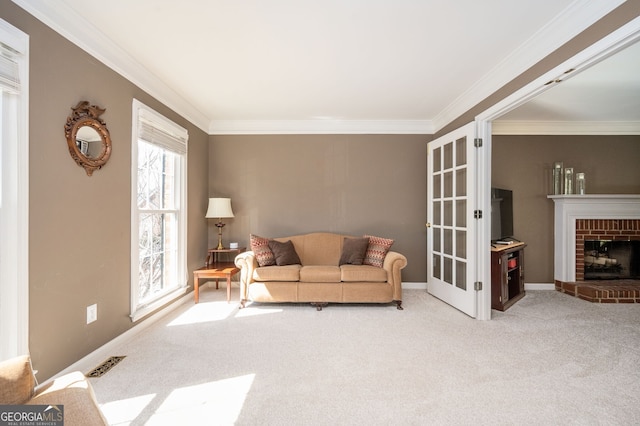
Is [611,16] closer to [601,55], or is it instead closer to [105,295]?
[601,55]

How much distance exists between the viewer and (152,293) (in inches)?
134

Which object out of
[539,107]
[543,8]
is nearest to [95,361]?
[543,8]

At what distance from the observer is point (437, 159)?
4.26 meters

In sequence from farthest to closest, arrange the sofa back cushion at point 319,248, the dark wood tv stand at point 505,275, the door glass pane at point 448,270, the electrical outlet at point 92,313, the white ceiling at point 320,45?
1. the sofa back cushion at point 319,248
2. the door glass pane at point 448,270
3. the dark wood tv stand at point 505,275
4. the electrical outlet at point 92,313
5. the white ceiling at point 320,45

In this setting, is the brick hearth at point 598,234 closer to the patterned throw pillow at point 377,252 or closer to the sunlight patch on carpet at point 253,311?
the patterned throw pillow at point 377,252

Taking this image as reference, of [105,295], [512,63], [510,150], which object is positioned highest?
[512,63]

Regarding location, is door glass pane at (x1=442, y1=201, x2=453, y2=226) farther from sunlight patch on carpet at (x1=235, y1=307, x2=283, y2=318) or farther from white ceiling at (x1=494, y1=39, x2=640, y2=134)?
sunlight patch on carpet at (x1=235, y1=307, x2=283, y2=318)

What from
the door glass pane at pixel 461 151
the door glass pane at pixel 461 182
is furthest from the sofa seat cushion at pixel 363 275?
the door glass pane at pixel 461 151

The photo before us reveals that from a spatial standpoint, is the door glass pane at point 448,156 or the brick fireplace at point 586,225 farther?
the brick fireplace at point 586,225

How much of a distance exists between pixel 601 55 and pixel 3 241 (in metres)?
3.88

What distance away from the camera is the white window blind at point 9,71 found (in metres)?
1.65

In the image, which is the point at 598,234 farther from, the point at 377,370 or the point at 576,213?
the point at 377,370

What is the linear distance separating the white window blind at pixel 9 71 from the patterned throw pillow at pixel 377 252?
359 centimetres

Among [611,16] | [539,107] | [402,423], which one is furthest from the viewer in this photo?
[539,107]
